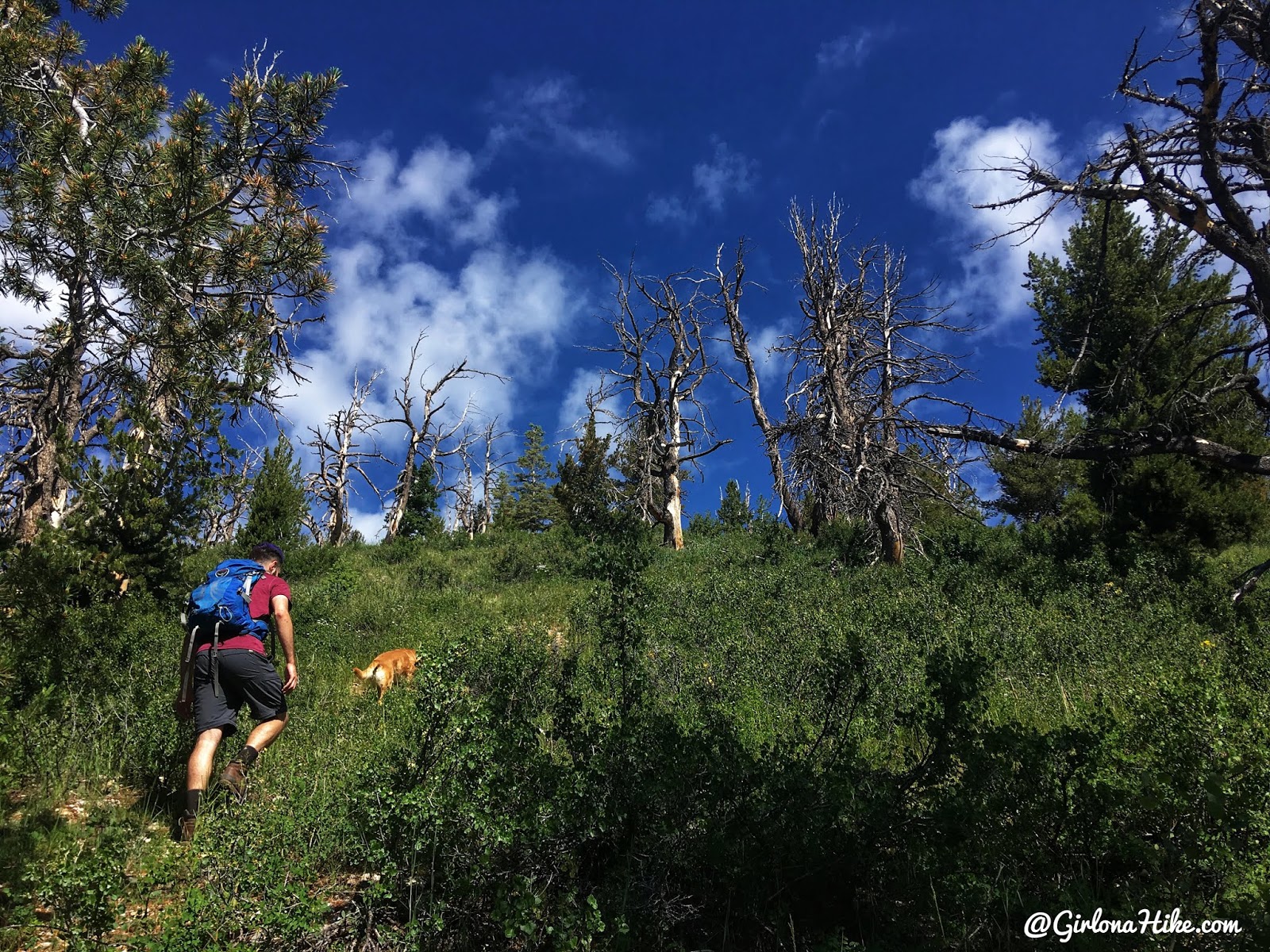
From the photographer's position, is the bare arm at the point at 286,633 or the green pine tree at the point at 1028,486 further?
the green pine tree at the point at 1028,486

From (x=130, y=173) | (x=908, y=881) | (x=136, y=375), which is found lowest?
(x=908, y=881)

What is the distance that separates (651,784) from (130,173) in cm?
585

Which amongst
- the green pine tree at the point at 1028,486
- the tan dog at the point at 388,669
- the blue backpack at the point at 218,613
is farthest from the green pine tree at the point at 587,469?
the green pine tree at the point at 1028,486

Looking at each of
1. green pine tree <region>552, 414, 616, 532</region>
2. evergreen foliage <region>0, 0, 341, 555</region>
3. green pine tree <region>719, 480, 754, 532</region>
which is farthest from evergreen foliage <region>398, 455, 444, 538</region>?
evergreen foliage <region>0, 0, 341, 555</region>

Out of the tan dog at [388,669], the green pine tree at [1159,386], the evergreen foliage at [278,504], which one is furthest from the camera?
the evergreen foliage at [278,504]

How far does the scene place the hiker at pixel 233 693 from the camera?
397cm

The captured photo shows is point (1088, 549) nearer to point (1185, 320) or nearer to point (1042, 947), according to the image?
point (1185, 320)

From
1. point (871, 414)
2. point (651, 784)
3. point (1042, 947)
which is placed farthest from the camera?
point (871, 414)

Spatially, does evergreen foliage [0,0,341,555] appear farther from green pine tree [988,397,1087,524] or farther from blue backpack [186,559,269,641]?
green pine tree [988,397,1087,524]

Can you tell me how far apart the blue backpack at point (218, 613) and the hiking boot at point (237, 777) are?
49 centimetres

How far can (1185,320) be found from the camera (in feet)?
46.4

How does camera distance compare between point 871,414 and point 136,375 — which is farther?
point 871,414

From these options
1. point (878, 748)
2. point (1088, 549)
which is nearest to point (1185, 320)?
point (1088, 549)

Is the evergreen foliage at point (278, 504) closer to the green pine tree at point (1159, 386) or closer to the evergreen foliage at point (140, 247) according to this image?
the evergreen foliage at point (140, 247)
